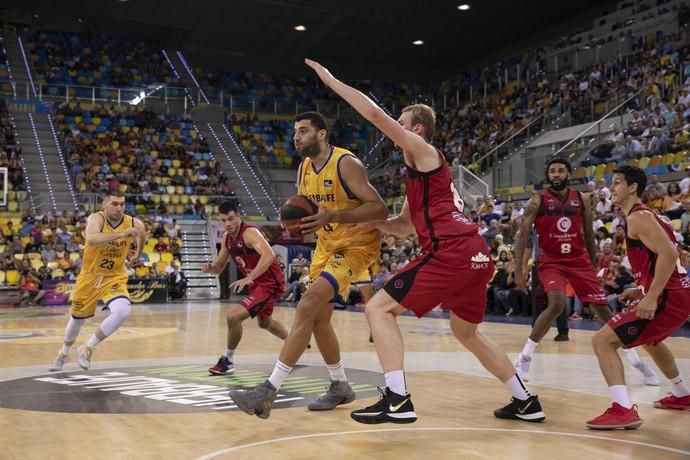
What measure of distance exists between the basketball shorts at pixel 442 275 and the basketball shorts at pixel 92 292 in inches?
Result: 152

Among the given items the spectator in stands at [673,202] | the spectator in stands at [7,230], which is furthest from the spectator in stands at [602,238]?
the spectator in stands at [7,230]

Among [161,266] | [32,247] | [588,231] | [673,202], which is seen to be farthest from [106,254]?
[161,266]

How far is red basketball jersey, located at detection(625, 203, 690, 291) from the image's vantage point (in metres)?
5.01

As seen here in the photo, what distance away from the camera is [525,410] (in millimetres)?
4879

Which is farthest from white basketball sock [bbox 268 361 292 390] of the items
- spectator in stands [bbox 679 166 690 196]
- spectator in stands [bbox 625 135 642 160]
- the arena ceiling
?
the arena ceiling

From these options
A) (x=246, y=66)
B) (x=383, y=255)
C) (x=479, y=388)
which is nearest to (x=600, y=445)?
(x=479, y=388)

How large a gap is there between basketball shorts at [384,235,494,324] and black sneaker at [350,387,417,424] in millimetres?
492

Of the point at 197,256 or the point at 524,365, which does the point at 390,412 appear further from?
the point at 197,256

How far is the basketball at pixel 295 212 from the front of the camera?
4684mm

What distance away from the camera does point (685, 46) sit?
19.9 meters

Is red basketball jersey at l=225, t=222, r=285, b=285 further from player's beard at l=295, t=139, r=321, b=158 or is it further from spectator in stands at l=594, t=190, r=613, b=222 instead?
spectator in stands at l=594, t=190, r=613, b=222

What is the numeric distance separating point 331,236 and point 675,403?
8.51 feet

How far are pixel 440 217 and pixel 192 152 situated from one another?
23838 mm

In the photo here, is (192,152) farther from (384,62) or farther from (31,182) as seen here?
(384,62)
